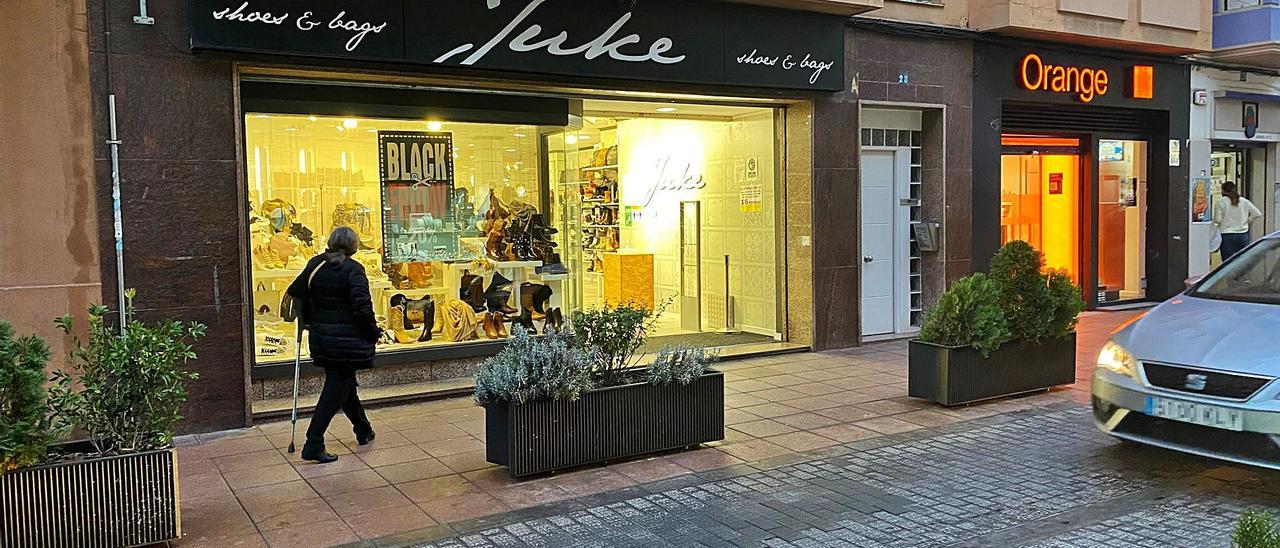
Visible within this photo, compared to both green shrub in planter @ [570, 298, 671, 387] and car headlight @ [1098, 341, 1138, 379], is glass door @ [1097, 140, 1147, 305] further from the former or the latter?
green shrub in planter @ [570, 298, 671, 387]

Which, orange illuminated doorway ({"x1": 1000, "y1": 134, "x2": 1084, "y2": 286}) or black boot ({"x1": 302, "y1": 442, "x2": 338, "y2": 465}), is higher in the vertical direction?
orange illuminated doorway ({"x1": 1000, "y1": 134, "x2": 1084, "y2": 286})

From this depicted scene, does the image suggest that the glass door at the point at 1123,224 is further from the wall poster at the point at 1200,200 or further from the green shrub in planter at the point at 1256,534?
the green shrub in planter at the point at 1256,534

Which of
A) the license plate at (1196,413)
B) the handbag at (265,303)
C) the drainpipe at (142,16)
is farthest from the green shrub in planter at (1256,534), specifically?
the handbag at (265,303)

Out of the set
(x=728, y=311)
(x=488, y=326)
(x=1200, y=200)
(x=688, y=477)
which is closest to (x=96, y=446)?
(x=688, y=477)

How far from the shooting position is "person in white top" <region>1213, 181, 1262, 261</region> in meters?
15.2

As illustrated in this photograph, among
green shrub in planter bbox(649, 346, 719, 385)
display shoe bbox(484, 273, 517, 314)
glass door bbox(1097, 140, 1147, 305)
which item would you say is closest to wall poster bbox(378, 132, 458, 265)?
display shoe bbox(484, 273, 517, 314)

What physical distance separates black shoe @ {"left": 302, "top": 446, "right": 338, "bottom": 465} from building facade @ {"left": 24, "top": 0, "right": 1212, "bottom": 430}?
1.41 metres

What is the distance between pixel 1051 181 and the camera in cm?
1527

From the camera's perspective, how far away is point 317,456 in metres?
7.06

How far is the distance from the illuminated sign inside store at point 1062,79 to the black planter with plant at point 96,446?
1161cm

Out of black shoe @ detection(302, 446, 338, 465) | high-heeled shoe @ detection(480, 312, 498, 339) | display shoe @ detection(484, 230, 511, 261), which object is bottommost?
black shoe @ detection(302, 446, 338, 465)

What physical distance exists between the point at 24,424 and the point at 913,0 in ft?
34.9

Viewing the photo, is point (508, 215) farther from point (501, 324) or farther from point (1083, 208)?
point (1083, 208)

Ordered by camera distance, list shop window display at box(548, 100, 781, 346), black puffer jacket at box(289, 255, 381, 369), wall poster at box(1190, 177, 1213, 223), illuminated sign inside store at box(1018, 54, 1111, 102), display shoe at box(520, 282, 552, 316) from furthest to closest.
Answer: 1. wall poster at box(1190, 177, 1213, 223)
2. illuminated sign inside store at box(1018, 54, 1111, 102)
3. shop window display at box(548, 100, 781, 346)
4. display shoe at box(520, 282, 552, 316)
5. black puffer jacket at box(289, 255, 381, 369)
